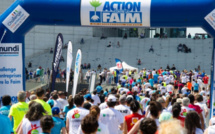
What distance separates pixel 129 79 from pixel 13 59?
16.8m

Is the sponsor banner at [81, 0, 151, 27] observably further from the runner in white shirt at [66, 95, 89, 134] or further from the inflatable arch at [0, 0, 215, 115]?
the runner in white shirt at [66, 95, 89, 134]

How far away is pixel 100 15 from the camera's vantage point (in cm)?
1248

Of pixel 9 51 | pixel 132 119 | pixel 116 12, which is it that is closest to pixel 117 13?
pixel 116 12

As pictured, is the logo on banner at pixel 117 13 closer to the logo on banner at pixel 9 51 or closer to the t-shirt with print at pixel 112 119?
the logo on banner at pixel 9 51

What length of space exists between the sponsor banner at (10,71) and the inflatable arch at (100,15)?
0.21ft

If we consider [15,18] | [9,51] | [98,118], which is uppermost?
[15,18]

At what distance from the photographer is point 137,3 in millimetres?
12273

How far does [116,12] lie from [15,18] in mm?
2805

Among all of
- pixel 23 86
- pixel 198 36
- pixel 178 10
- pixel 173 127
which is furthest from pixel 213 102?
pixel 198 36

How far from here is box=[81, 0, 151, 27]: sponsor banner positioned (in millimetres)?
12227

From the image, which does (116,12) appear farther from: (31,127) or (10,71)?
(31,127)

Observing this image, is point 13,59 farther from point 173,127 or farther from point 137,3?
point 173,127

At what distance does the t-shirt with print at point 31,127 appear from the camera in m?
6.86

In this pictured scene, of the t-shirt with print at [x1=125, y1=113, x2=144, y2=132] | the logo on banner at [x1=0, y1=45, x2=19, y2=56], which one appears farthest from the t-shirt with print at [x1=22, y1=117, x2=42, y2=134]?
the logo on banner at [x1=0, y1=45, x2=19, y2=56]
